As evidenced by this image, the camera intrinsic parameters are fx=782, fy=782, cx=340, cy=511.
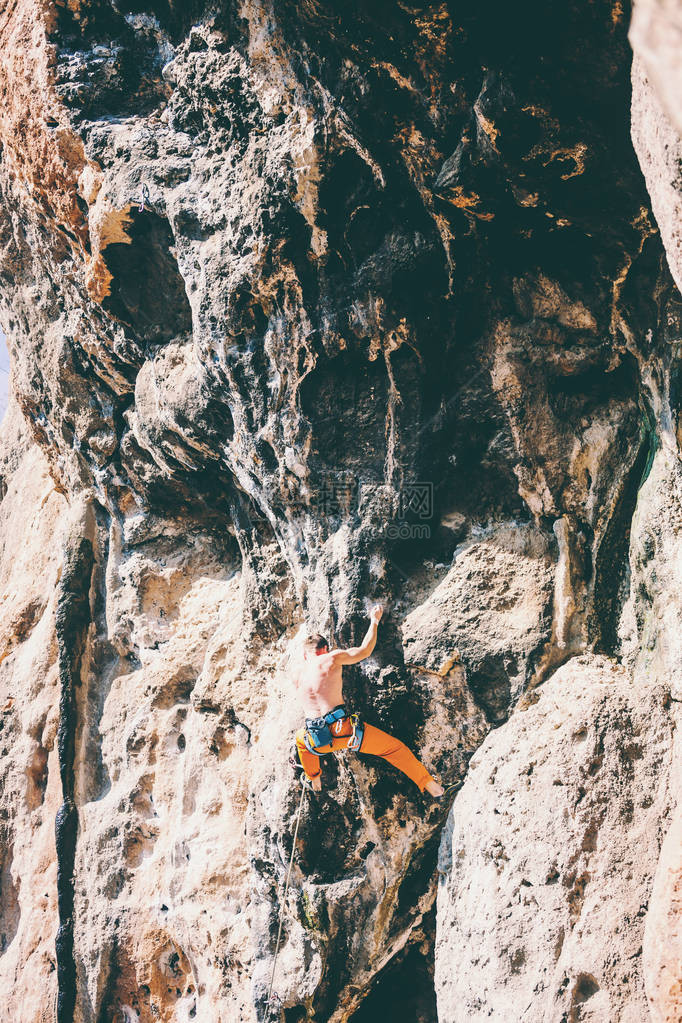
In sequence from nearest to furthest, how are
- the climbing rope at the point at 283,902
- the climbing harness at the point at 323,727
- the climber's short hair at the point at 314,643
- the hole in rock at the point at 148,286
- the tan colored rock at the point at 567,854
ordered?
the tan colored rock at the point at 567,854, the climbing harness at the point at 323,727, the climber's short hair at the point at 314,643, the climbing rope at the point at 283,902, the hole in rock at the point at 148,286

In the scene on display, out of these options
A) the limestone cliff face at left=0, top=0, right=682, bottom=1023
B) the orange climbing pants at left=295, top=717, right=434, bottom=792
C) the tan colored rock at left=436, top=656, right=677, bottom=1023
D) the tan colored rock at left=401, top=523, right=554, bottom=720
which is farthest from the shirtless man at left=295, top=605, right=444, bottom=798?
the tan colored rock at left=436, top=656, right=677, bottom=1023

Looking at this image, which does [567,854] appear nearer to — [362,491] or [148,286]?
[362,491]

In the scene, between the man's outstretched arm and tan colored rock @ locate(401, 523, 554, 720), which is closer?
tan colored rock @ locate(401, 523, 554, 720)

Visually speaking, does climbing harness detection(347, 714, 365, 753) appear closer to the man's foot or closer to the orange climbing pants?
the orange climbing pants

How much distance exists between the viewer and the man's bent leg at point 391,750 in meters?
4.98

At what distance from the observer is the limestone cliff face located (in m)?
4.04

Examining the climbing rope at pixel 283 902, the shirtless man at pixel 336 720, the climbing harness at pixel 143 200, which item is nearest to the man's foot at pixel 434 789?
the shirtless man at pixel 336 720

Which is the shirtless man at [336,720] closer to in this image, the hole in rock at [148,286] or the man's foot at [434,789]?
the man's foot at [434,789]

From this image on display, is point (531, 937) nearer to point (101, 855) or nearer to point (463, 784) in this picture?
point (463, 784)

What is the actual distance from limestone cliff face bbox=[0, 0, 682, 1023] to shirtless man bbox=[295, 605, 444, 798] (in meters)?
0.16

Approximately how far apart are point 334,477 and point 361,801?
85.7 inches

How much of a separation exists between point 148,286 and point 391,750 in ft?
13.2

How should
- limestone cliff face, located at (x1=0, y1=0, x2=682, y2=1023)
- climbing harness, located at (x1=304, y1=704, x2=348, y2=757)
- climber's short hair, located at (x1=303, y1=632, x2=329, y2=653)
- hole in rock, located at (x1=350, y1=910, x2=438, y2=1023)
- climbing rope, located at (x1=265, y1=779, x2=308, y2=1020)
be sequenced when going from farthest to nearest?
hole in rock, located at (x1=350, y1=910, x2=438, y2=1023), climbing rope, located at (x1=265, y1=779, x2=308, y2=1020), climber's short hair, located at (x1=303, y1=632, x2=329, y2=653), climbing harness, located at (x1=304, y1=704, x2=348, y2=757), limestone cliff face, located at (x1=0, y1=0, x2=682, y2=1023)

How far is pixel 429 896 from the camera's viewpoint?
5145 millimetres
